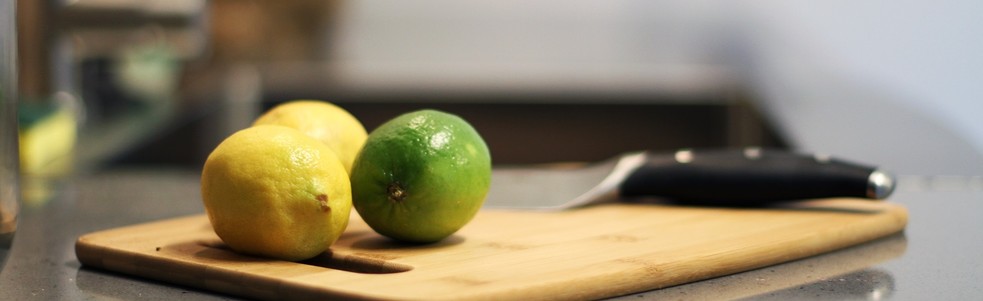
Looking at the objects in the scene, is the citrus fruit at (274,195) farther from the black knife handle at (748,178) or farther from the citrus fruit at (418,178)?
the black knife handle at (748,178)

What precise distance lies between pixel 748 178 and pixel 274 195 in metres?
0.68

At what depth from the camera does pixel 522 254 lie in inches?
38.9

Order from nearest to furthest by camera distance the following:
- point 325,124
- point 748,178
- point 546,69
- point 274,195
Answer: point 274,195 < point 325,124 < point 748,178 < point 546,69

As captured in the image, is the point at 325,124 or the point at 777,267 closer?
the point at 777,267

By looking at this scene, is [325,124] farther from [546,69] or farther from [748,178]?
[546,69]

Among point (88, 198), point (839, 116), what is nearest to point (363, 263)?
point (88, 198)

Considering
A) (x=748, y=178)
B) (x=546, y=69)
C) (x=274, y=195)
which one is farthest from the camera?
(x=546, y=69)

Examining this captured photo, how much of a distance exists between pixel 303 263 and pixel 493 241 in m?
0.20

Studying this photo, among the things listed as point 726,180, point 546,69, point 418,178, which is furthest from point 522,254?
point 546,69

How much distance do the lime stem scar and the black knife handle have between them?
472mm

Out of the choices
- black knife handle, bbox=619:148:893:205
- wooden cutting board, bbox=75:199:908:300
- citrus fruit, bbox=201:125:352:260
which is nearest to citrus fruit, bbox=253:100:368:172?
wooden cutting board, bbox=75:199:908:300

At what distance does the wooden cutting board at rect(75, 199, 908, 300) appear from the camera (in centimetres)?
82

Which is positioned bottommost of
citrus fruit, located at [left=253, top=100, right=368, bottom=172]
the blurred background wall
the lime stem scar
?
the blurred background wall

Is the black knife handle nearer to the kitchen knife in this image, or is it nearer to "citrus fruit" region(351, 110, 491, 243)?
the kitchen knife
